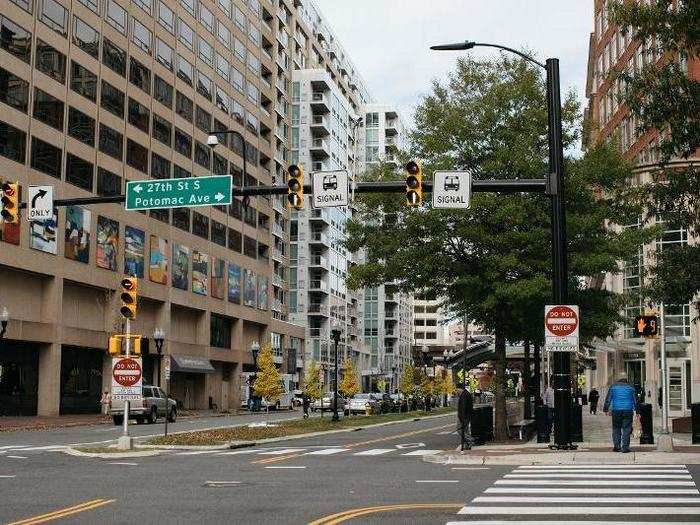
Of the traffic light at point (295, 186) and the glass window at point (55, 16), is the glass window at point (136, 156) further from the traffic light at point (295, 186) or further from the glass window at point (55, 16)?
the traffic light at point (295, 186)

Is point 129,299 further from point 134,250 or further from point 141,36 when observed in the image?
point 141,36

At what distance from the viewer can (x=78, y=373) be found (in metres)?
59.9

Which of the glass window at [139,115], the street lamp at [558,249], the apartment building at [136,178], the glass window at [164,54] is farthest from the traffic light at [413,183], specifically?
the glass window at [164,54]

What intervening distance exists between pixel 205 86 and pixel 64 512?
222 feet

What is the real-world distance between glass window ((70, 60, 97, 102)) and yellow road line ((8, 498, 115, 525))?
1877 inches

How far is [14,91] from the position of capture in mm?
51625

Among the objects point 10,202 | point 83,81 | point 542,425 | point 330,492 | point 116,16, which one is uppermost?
point 116,16

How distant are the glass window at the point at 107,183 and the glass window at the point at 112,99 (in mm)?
4076

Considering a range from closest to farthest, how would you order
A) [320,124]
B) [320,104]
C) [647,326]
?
[647,326] < [320,104] < [320,124]

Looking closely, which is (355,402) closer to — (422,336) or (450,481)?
(450,481)

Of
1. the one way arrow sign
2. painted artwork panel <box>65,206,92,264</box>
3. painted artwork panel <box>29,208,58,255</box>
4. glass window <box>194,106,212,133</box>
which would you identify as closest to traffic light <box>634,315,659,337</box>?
the one way arrow sign

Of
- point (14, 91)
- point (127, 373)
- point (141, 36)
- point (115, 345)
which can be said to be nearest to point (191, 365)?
point (141, 36)

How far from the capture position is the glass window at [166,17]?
70.4m

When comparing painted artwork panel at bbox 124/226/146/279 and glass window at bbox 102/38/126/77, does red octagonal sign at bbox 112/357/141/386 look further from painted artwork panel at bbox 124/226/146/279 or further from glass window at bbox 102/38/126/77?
glass window at bbox 102/38/126/77
